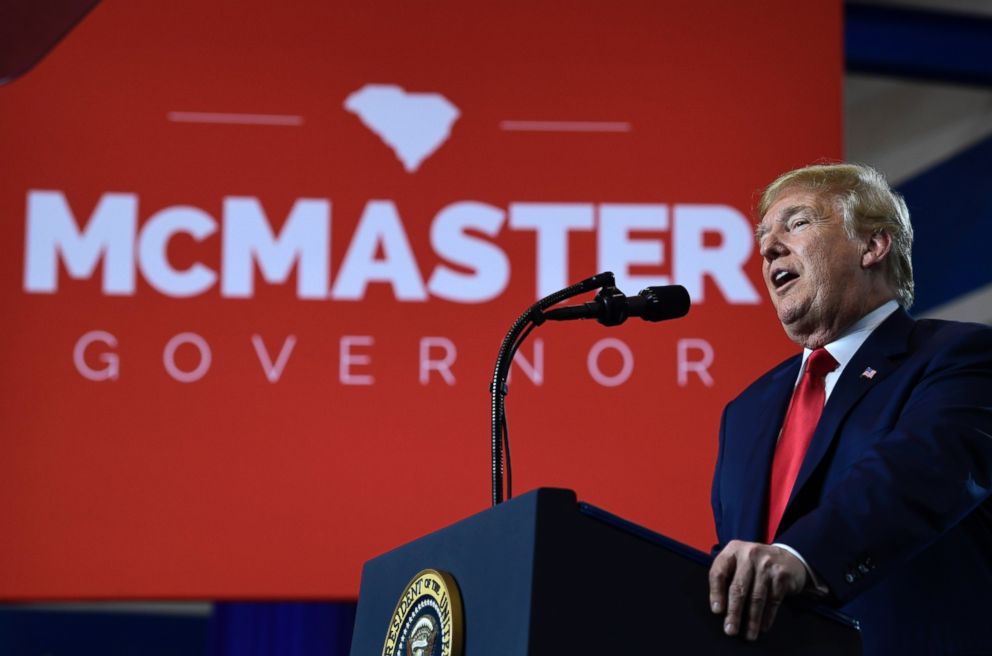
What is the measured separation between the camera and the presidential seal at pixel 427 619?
4.36 feet

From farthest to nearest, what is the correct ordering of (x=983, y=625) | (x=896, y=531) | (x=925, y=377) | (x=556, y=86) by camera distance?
(x=556, y=86)
(x=925, y=377)
(x=983, y=625)
(x=896, y=531)

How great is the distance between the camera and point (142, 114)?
12.7ft

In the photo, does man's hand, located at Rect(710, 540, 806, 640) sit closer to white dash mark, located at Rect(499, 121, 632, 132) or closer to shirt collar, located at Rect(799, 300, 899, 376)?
shirt collar, located at Rect(799, 300, 899, 376)

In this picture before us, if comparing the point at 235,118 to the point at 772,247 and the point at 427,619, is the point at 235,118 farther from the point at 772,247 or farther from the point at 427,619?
the point at 427,619

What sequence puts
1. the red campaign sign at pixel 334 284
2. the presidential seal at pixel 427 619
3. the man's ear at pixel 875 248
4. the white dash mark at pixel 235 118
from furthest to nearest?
the white dash mark at pixel 235 118 → the red campaign sign at pixel 334 284 → the man's ear at pixel 875 248 → the presidential seal at pixel 427 619

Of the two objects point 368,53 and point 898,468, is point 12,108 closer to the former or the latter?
point 368,53

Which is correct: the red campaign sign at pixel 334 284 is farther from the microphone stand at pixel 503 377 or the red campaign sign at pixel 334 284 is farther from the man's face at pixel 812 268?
Result: the microphone stand at pixel 503 377

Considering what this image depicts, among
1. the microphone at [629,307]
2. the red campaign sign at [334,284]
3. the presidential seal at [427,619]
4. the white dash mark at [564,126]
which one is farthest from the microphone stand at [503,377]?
the white dash mark at [564,126]

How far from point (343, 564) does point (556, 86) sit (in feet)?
4.99

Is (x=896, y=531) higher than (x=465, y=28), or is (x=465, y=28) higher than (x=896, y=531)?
(x=465, y=28)

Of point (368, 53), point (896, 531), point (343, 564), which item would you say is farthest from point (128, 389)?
point (896, 531)

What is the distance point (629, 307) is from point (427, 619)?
565mm

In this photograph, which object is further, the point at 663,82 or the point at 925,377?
the point at 663,82

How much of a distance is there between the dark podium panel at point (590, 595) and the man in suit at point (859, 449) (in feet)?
0.09
